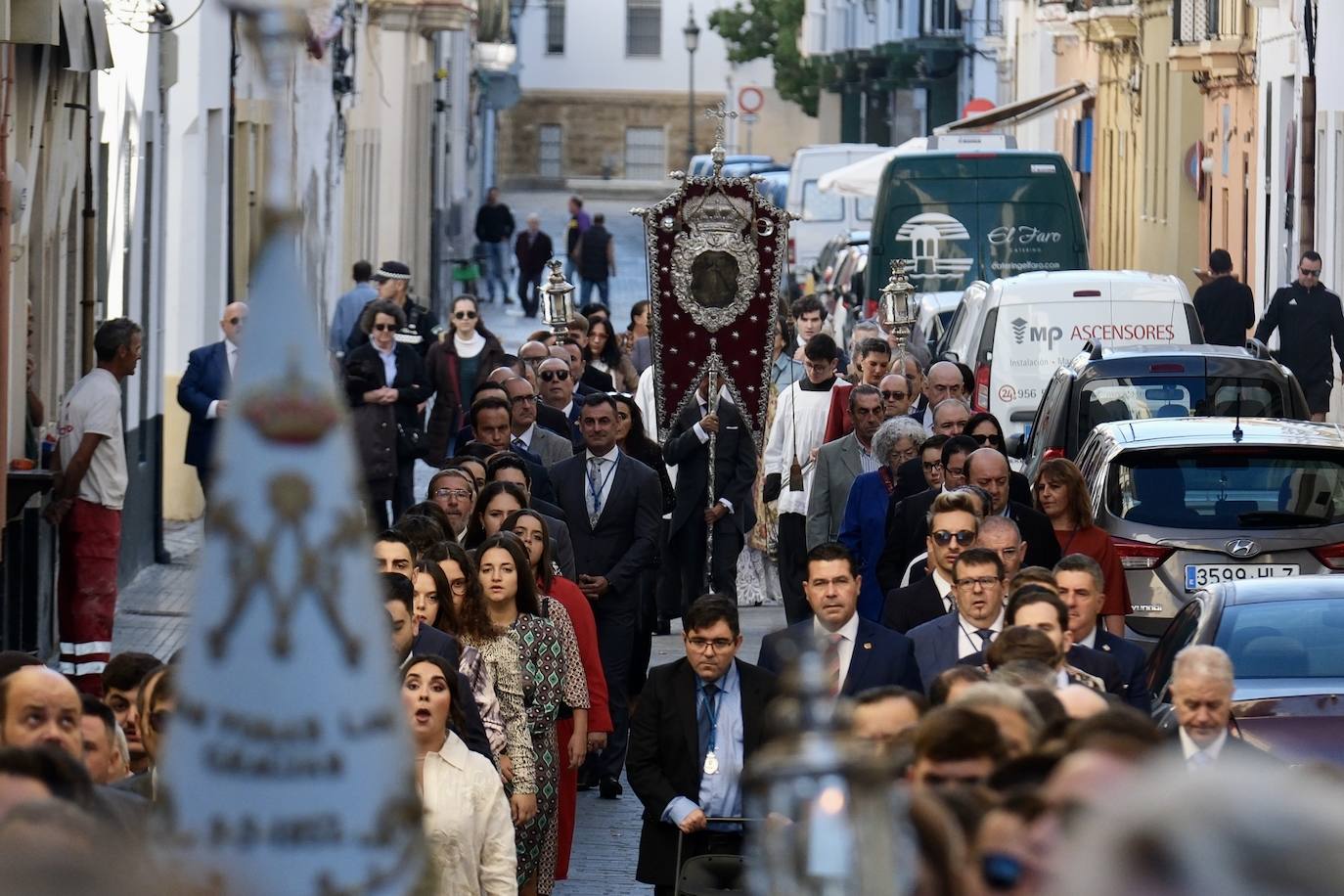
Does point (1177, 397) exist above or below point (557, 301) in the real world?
below

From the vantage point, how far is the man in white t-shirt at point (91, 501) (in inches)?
539

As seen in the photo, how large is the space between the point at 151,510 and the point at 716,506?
518 centimetres

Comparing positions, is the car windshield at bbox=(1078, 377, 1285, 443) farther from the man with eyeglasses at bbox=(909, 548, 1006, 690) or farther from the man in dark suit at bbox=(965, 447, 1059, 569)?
the man with eyeglasses at bbox=(909, 548, 1006, 690)

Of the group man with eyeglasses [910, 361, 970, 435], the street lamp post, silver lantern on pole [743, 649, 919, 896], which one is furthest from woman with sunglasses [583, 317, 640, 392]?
the street lamp post

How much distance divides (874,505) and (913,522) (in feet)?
3.13

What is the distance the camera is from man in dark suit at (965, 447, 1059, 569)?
38.0 feet

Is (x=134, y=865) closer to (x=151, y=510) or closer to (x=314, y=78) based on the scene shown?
(x=314, y=78)

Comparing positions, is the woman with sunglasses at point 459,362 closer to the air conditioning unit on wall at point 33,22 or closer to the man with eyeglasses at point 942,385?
the man with eyeglasses at point 942,385

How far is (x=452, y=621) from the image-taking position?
906 centimetres

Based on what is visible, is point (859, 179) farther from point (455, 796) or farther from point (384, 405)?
point (455, 796)

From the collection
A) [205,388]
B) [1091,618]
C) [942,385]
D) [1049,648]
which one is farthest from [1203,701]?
[205,388]

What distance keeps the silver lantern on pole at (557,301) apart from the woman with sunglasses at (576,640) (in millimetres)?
8631

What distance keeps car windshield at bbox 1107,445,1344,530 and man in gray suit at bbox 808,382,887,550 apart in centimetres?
201

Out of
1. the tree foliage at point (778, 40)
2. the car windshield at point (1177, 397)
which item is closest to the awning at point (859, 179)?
the car windshield at point (1177, 397)
